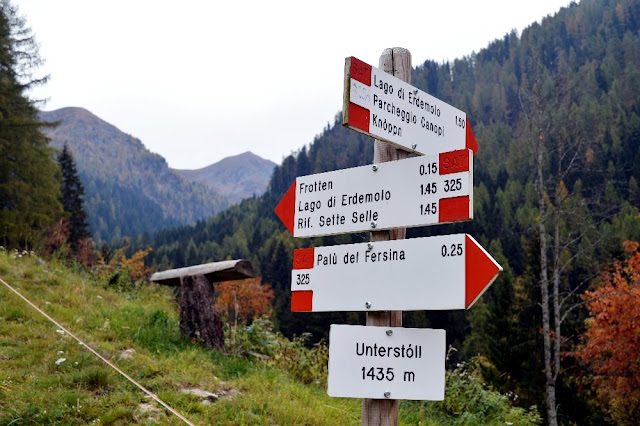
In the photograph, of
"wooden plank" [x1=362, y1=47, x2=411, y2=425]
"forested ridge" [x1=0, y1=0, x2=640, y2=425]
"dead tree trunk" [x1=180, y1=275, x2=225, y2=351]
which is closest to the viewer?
"wooden plank" [x1=362, y1=47, x2=411, y2=425]

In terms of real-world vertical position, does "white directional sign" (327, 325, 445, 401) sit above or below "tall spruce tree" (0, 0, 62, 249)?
Result: below

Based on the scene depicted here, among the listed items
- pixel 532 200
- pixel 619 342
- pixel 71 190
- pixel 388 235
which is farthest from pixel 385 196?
pixel 532 200

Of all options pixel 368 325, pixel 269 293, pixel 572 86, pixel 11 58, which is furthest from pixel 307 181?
pixel 269 293

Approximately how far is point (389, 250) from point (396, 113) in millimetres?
818

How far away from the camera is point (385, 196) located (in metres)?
3.18

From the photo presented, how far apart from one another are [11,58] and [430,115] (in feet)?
85.4

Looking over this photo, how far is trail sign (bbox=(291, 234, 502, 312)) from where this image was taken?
9.07ft

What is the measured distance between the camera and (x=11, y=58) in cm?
2477

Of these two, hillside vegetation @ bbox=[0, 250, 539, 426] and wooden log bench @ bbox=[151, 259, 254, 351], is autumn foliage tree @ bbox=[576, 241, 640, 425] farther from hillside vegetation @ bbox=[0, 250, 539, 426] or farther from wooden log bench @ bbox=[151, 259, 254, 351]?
wooden log bench @ bbox=[151, 259, 254, 351]

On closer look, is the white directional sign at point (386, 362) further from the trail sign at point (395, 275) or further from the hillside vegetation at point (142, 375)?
the hillside vegetation at point (142, 375)

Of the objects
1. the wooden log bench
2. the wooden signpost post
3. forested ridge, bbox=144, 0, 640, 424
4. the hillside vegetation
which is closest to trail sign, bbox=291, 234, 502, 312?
the wooden signpost post

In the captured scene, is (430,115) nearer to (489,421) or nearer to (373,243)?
(373,243)

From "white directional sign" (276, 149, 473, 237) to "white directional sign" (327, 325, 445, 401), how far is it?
0.57 meters

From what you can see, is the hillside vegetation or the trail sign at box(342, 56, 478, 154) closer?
the trail sign at box(342, 56, 478, 154)
